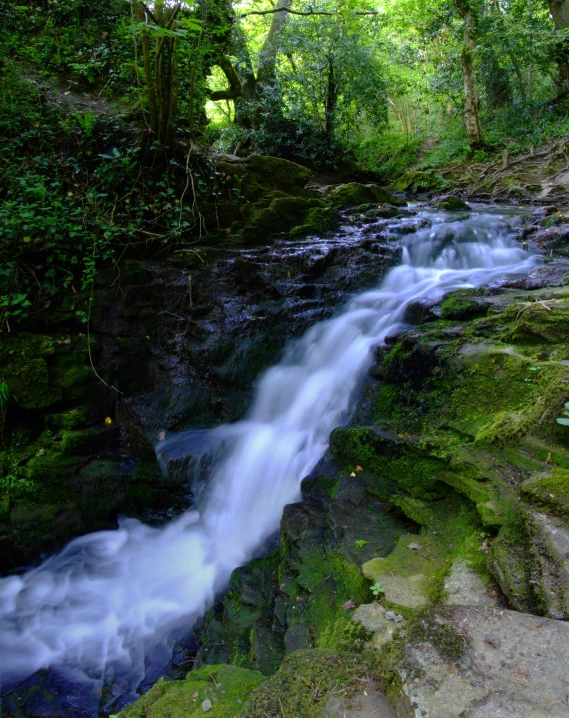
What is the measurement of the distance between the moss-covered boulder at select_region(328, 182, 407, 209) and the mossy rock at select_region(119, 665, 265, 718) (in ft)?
27.4

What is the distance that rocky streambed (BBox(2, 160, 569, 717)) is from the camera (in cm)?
187

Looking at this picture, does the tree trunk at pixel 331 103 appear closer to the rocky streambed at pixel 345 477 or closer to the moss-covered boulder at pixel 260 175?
the moss-covered boulder at pixel 260 175

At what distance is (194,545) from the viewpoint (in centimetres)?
471

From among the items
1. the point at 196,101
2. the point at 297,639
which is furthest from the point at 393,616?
the point at 196,101

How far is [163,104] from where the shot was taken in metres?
6.19

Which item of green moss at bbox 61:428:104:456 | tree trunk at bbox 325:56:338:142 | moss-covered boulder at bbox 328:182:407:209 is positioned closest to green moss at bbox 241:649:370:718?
green moss at bbox 61:428:104:456

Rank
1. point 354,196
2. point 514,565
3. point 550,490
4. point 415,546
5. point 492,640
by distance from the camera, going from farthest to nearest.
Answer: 1. point 354,196
2. point 415,546
3. point 550,490
4. point 514,565
5. point 492,640

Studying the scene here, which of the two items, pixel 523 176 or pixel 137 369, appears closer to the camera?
pixel 137 369

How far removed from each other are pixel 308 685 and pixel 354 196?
925 cm

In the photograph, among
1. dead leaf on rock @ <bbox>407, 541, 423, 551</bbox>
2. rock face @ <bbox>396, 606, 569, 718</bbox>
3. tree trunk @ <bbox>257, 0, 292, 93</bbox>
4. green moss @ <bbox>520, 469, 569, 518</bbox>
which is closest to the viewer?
rock face @ <bbox>396, 606, 569, 718</bbox>

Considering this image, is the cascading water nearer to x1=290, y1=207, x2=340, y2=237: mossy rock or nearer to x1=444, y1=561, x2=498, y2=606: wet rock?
x1=290, y1=207, x2=340, y2=237: mossy rock

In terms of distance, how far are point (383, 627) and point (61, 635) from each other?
3.34 m

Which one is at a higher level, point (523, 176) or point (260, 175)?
point (523, 176)

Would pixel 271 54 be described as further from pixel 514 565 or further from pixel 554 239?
pixel 514 565
